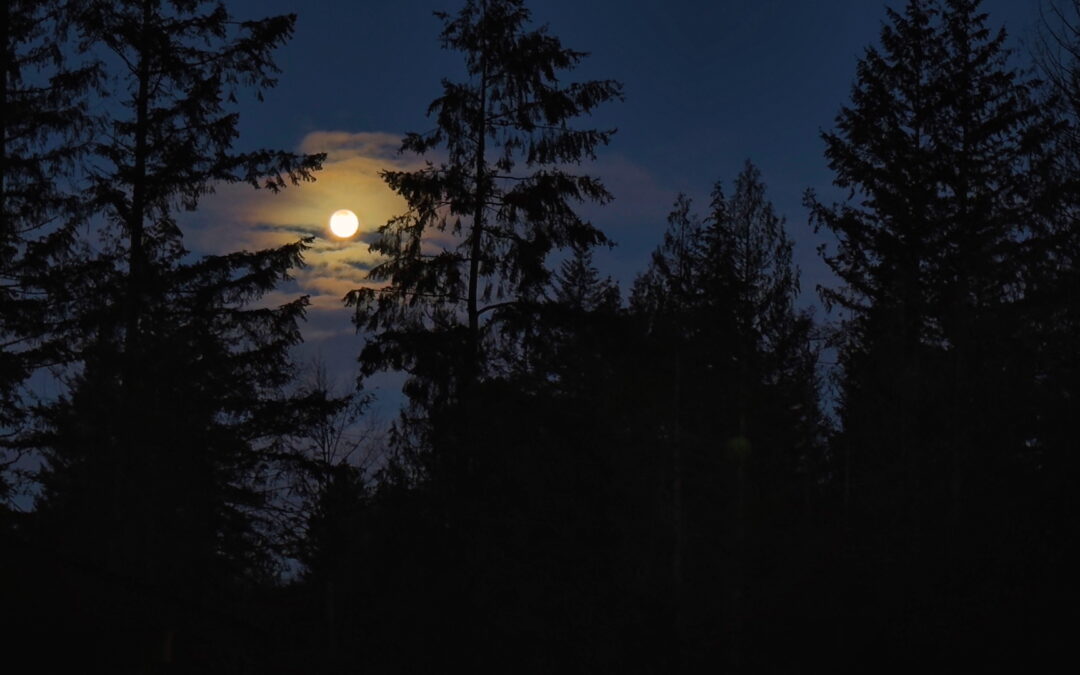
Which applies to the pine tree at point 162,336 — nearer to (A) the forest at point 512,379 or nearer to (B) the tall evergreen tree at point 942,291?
(A) the forest at point 512,379

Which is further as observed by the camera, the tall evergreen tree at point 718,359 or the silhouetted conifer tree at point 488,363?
the tall evergreen tree at point 718,359

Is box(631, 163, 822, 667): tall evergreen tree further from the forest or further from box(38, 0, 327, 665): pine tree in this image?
box(38, 0, 327, 665): pine tree

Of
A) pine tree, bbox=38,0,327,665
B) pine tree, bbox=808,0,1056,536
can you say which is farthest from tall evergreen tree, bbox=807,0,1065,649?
Result: pine tree, bbox=38,0,327,665

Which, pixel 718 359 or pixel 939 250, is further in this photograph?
pixel 718 359

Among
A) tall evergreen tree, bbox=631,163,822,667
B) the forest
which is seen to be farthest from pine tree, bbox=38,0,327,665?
tall evergreen tree, bbox=631,163,822,667

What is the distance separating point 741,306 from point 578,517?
33.9 ft

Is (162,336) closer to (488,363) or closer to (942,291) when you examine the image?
(488,363)

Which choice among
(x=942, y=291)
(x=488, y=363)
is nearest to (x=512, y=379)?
(x=488, y=363)

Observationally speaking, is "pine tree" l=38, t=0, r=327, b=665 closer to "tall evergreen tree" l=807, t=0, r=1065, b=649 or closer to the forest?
the forest

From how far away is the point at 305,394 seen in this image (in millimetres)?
21562

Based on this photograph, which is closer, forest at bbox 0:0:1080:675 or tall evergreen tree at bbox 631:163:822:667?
forest at bbox 0:0:1080:675

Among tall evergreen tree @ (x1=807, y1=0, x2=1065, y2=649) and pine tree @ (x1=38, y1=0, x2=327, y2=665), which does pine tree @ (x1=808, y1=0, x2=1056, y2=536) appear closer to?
tall evergreen tree @ (x1=807, y1=0, x2=1065, y2=649)

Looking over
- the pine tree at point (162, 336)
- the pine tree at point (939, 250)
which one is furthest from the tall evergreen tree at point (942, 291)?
the pine tree at point (162, 336)

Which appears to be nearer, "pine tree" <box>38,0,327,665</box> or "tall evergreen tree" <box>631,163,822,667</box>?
"pine tree" <box>38,0,327,665</box>
